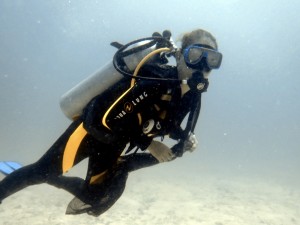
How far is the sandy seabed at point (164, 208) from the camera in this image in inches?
305

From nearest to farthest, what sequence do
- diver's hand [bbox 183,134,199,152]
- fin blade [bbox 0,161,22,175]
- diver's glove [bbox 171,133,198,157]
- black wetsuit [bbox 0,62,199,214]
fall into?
black wetsuit [bbox 0,62,199,214]
diver's glove [bbox 171,133,198,157]
diver's hand [bbox 183,134,199,152]
fin blade [bbox 0,161,22,175]

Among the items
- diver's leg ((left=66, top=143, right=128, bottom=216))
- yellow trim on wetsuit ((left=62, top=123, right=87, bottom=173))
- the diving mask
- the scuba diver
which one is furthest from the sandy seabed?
the diving mask

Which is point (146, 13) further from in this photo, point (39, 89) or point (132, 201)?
point (132, 201)

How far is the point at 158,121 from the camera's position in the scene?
11.1ft

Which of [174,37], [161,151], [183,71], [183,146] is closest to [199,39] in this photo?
[183,71]

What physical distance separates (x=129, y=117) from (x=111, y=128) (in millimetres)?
221

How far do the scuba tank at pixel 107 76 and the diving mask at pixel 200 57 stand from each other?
0.98 ft

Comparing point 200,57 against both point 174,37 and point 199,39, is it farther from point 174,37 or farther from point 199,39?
point 174,37

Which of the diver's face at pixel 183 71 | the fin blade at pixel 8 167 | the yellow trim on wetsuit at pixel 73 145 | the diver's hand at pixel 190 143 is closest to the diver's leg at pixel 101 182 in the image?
the yellow trim on wetsuit at pixel 73 145

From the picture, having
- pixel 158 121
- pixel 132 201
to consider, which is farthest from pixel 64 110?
pixel 132 201

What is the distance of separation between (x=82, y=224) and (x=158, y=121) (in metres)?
4.80

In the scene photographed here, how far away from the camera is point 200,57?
3.43m

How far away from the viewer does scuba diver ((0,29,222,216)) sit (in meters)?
3.19

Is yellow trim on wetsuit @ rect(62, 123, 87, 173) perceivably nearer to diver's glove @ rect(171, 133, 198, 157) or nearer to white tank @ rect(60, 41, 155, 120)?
white tank @ rect(60, 41, 155, 120)
